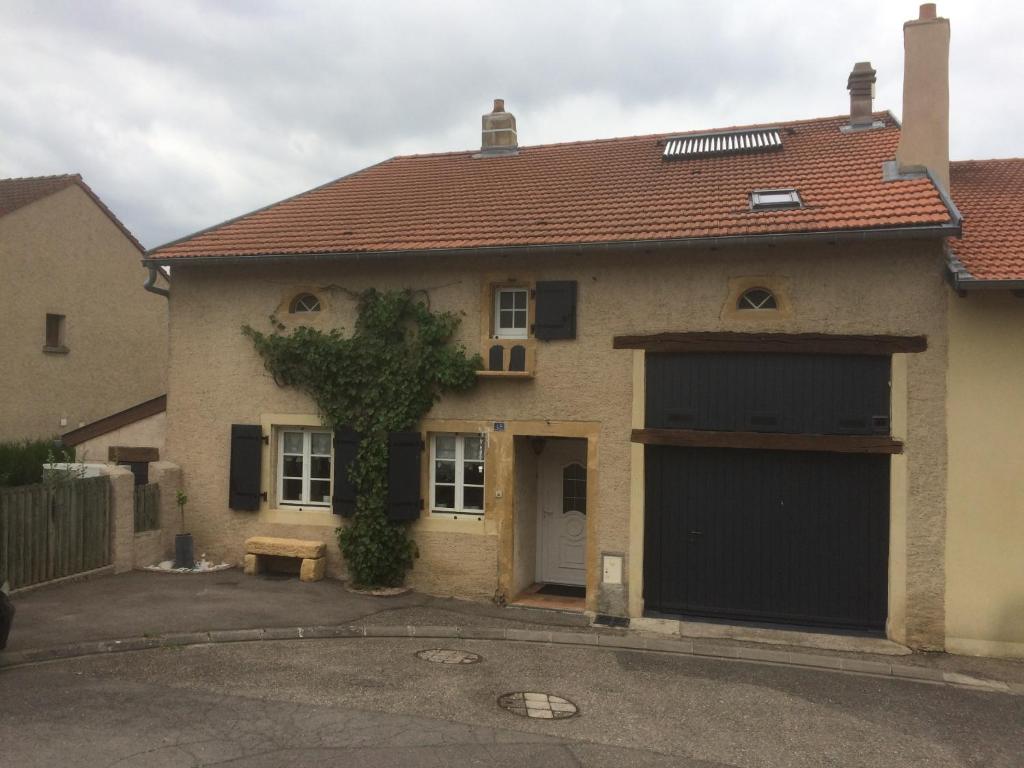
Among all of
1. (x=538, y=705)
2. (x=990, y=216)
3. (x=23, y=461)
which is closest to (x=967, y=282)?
(x=990, y=216)

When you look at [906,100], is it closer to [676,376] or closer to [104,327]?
[676,376]

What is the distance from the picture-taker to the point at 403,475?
1031 cm

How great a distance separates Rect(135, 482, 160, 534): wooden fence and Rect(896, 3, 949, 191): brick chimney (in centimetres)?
1126

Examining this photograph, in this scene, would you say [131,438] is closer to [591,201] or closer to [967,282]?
[591,201]

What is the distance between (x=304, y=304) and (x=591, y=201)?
4499 millimetres

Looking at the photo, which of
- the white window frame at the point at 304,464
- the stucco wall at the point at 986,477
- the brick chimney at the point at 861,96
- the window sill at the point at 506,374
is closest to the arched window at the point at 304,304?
the white window frame at the point at 304,464

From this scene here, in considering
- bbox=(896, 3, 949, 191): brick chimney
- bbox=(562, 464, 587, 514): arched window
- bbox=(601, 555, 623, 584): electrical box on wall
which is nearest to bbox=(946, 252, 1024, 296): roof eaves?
bbox=(896, 3, 949, 191): brick chimney

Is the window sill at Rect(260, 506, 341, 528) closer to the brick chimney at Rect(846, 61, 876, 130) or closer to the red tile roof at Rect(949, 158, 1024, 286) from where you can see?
the red tile roof at Rect(949, 158, 1024, 286)

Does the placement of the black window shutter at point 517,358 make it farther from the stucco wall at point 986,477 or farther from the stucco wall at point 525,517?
the stucco wall at point 986,477

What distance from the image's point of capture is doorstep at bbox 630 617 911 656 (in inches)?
336

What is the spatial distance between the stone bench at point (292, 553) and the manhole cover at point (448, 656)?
3.13m

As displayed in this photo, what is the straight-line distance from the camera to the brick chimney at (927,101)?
31.3 feet

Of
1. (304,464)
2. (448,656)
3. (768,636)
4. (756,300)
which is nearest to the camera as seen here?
(448,656)

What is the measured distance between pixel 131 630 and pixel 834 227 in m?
8.93
